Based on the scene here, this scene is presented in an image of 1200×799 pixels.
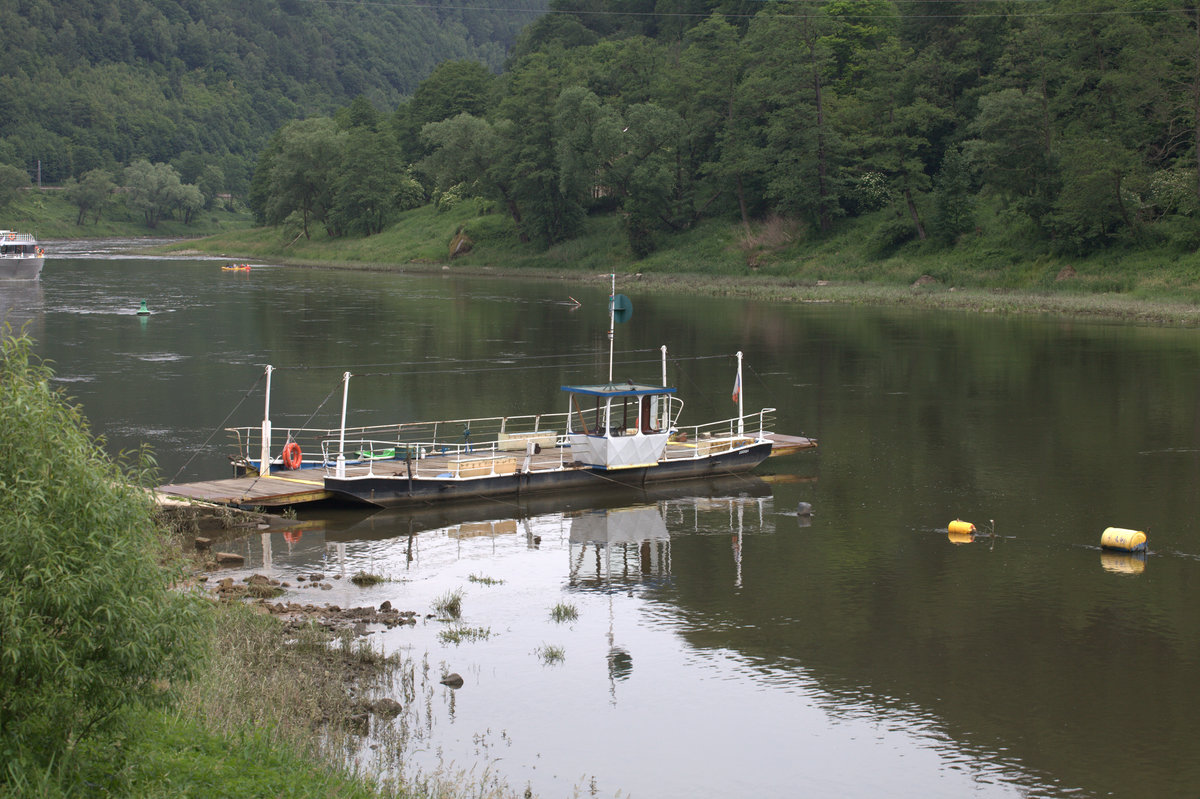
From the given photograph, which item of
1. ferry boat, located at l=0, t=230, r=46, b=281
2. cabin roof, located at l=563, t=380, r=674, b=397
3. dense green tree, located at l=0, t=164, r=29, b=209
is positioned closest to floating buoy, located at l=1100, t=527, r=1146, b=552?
cabin roof, located at l=563, t=380, r=674, b=397

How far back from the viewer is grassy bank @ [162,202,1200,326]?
7700 centimetres

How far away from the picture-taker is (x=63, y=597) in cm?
1044

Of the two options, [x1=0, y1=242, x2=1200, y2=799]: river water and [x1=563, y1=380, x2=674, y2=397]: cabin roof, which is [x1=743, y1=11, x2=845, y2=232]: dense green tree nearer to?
[x1=0, y1=242, x2=1200, y2=799]: river water

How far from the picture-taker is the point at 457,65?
16400 centimetres

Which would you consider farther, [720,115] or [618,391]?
[720,115]

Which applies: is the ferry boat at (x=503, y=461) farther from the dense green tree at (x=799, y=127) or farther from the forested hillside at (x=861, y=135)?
the dense green tree at (x=799, y=127)

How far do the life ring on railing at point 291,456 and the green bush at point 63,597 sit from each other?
21.1 m

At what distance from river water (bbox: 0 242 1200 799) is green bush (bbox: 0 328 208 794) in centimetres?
645

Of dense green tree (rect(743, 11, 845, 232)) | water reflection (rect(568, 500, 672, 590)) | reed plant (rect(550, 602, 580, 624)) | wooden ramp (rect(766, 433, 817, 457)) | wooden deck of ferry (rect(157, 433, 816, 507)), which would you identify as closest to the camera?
reed plant (rect(550, 602, 580, 624))

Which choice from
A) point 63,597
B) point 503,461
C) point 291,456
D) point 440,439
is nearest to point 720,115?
point 440,439

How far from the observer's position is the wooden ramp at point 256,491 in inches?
1148

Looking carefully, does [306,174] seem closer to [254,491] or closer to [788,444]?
[788,444]

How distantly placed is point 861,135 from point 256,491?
276ft

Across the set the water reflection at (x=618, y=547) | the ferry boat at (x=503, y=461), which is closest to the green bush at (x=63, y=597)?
the water reflection at (x=618, y=547)
